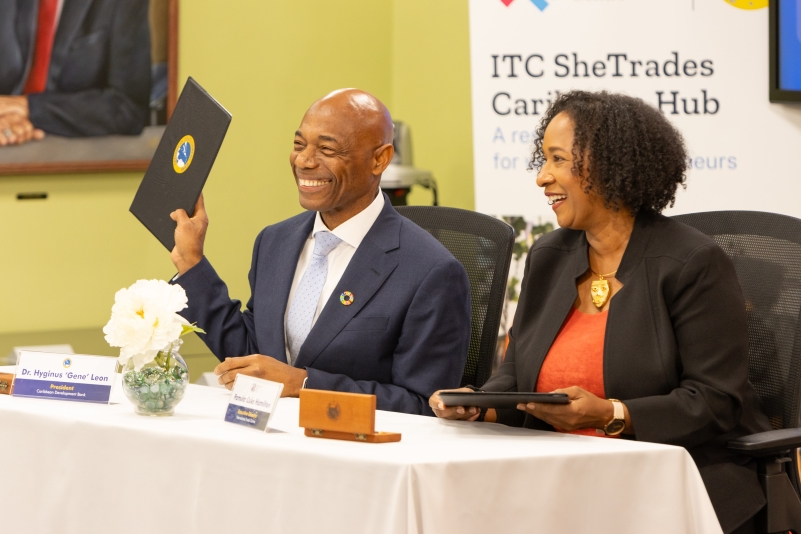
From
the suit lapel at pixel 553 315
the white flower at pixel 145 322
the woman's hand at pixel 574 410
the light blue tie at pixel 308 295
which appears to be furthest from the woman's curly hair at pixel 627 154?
the white flower at pixel 145 322

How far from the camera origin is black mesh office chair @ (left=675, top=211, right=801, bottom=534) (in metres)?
1.98

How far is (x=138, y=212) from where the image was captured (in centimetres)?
246

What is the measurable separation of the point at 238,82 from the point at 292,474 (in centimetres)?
374

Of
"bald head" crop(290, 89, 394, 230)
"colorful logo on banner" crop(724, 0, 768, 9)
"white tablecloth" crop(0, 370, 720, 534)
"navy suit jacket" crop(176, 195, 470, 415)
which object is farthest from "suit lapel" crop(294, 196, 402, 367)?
"colorful logo on banner" crop(724, 0, 768, 9)

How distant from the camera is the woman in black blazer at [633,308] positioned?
6.24ft

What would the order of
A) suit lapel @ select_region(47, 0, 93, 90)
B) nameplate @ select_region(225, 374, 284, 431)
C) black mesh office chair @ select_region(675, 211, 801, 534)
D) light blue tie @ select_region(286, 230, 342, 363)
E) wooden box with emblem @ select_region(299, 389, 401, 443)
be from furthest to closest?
suit lapel @ select_region(47, 0, 93, 90), light blue tie @ select_region(286, 230, 342, 363), black mesh office chair @ select_region(675, 211, 801, 534), nameplate @ select_region(225, 374, 284, 431), wooden box with emblem @ select_region(299, 389, 401, 443)

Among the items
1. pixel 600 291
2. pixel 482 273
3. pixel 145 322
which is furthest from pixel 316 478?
pixel 482 273

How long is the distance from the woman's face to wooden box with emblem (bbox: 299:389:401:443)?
0.75 meters

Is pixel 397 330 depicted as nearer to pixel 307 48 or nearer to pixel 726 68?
pixel 726 68

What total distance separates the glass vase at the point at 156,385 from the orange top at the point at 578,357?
77 centimetres

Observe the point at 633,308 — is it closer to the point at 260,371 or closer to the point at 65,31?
the point at 260,371

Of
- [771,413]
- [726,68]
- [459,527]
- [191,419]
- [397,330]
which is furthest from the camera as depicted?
[726,68]

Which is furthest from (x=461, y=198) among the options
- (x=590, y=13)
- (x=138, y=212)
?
(x=138, y=212)

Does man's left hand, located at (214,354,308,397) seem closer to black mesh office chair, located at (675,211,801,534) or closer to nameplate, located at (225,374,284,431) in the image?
nameplate, located at (225,374,284,431)
